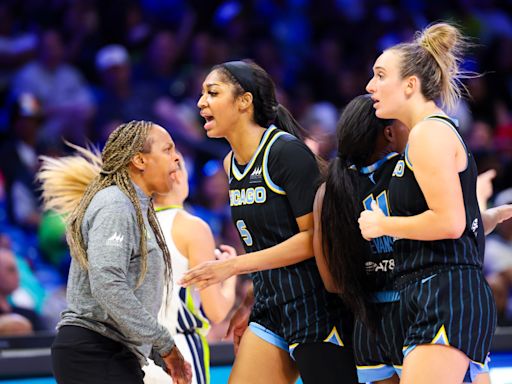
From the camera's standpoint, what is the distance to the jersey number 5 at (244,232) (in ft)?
13.0

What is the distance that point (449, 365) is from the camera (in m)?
3.20

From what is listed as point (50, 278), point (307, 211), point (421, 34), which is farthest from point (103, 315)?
point (50, 278)

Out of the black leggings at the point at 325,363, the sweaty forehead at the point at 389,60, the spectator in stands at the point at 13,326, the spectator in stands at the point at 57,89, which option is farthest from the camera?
the spectator in stands at the point at 57,89

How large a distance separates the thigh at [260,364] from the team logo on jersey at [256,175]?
0.66 meters

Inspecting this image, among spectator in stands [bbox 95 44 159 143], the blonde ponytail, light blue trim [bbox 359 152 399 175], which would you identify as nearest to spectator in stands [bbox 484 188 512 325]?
spectator in stands [bbox 95 44 159 143]

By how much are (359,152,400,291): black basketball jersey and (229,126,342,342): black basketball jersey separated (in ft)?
0.78

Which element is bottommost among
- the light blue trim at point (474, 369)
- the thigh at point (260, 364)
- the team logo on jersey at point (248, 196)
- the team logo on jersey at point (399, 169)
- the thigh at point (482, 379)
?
the thigh at point (482, 379)

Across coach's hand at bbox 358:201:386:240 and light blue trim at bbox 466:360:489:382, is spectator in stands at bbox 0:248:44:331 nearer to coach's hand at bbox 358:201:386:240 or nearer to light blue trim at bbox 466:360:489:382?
coach's hand at bbox 358:201:386:240

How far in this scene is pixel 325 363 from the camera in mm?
3787

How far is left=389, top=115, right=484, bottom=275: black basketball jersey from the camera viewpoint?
3322 millimetres

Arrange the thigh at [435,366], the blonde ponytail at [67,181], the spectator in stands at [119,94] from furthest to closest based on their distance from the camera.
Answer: the spectator in stands at [119,94]
the blonde ponytail at [67,181]
the thigh at [435,366]

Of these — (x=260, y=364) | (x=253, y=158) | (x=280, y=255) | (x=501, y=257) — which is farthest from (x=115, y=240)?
(x=501, y=257)

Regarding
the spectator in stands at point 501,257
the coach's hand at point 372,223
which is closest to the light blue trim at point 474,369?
the coach's hand at point 372,223

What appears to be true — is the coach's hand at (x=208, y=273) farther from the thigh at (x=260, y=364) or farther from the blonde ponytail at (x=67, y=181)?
the blonde ponytail at (x=67, y=181)
